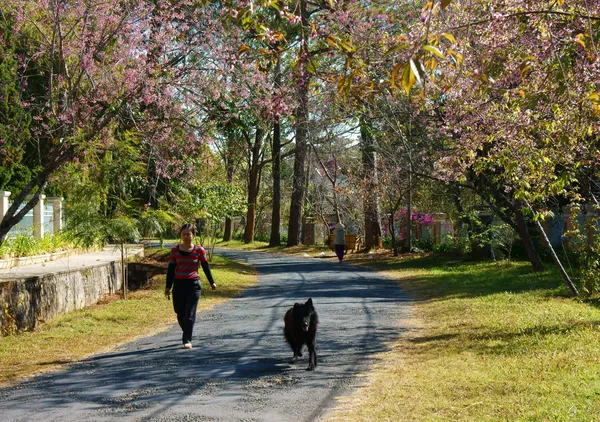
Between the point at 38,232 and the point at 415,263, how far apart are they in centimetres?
1405

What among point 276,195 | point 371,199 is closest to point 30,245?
point 371,199

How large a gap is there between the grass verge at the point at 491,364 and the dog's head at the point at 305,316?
0.95 metres

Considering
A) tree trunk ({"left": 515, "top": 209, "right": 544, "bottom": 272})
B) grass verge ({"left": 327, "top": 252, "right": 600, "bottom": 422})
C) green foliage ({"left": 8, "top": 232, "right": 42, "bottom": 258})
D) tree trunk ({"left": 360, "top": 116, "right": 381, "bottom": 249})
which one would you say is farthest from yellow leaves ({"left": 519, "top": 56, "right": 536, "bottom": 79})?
tree trunk ({"left": 360, "top": 116, "right": 381, "bottom": 249})

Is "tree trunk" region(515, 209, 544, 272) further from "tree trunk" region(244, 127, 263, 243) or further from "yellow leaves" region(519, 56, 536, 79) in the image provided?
"tree trunk" region(244, 127, 263, 243)

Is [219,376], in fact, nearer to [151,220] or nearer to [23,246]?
[151,220]

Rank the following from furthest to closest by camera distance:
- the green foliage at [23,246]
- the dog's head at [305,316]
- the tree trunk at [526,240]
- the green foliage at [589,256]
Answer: the tree trunk at [526,240] < the green foliage at [23,246] < the green foliage at [589,256] < the dog's head at [305,316]

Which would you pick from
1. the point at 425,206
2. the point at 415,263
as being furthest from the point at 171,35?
the point at 425,206

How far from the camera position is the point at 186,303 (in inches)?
440

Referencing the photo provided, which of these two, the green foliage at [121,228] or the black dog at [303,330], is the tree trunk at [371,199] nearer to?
the green foliage at [121,228]

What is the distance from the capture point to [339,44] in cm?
729

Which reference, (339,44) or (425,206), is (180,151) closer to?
(339,44)

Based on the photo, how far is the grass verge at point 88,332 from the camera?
34.9 ft

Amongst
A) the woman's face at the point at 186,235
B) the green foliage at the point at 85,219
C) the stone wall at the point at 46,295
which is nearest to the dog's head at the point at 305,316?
the woman's face at the point at 186,235

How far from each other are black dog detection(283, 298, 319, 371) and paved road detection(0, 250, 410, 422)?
0.21 meters
